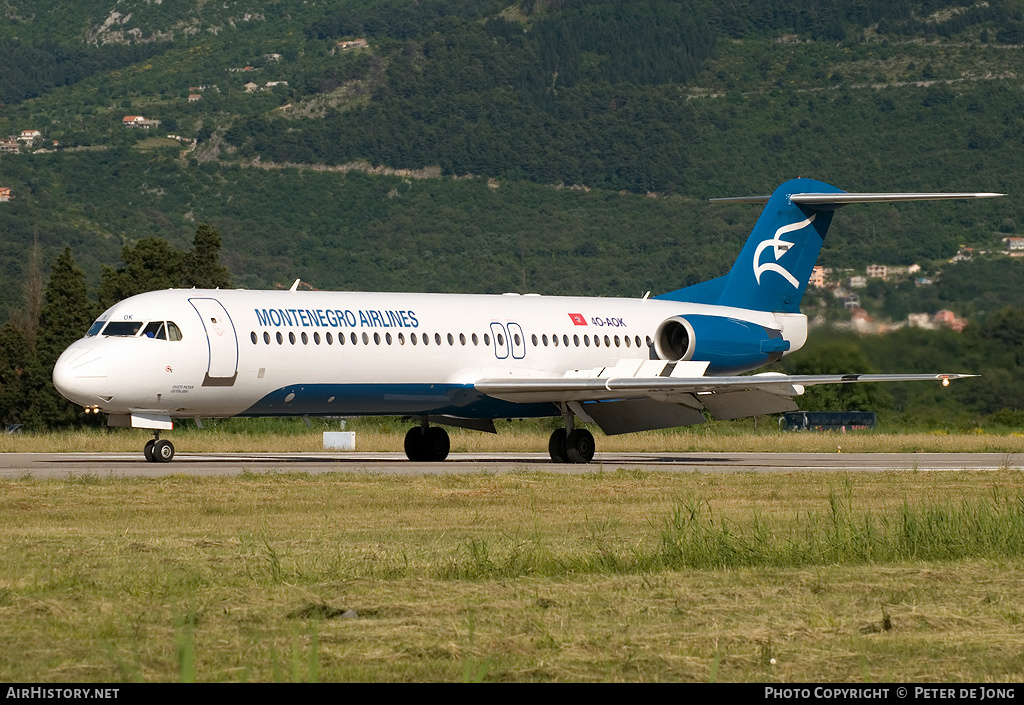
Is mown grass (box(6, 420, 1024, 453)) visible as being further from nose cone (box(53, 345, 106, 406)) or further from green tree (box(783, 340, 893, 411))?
nose cone (box(53, 345, 106, 406))

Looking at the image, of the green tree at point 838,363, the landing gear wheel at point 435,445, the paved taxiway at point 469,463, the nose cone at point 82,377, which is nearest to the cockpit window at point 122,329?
the nose cone at point 82,377

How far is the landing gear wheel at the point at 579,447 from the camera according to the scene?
31922 mm

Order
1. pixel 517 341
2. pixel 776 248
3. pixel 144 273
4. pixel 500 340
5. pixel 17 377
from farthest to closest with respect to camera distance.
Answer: pixel 144 273 < pixel 17 377 < pixel 776 248 < pixel 517 341 < pixel 500 340

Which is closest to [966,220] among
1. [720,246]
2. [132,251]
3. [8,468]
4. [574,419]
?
[720,246]

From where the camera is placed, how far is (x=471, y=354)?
3175 cm

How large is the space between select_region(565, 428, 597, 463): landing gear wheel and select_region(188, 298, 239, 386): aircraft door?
291 inches

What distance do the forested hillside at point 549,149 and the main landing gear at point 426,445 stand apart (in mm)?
71728

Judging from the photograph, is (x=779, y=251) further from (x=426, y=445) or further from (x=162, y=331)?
(x=162, y=331)

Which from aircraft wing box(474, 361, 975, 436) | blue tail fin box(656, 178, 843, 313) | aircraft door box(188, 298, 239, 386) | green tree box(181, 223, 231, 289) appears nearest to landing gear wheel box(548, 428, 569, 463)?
aircraft wing box(474, 361, 975, 436)

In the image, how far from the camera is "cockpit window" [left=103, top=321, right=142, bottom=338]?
27.8 meters

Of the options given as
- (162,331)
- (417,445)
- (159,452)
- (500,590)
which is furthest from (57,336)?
(500,590)

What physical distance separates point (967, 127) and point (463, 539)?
126535 mm

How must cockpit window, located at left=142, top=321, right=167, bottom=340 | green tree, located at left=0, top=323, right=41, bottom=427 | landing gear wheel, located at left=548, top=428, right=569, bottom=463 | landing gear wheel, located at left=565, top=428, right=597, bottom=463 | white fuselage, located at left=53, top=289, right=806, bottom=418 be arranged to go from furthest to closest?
1. green tree, located at left=0, top=323, right=41, bottom=427
2. landing gear wheel, located at left=548, top=428, right=569, bottom=463
3. landing gear wheel, located at left=565, top=428, right=597, bottom=463
4. cockpit window, located at left=142, top=321, right=167, bottom=340
5. white fuselage, located at left=53, top=289, right=806, bottom=418

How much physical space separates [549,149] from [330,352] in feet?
480
